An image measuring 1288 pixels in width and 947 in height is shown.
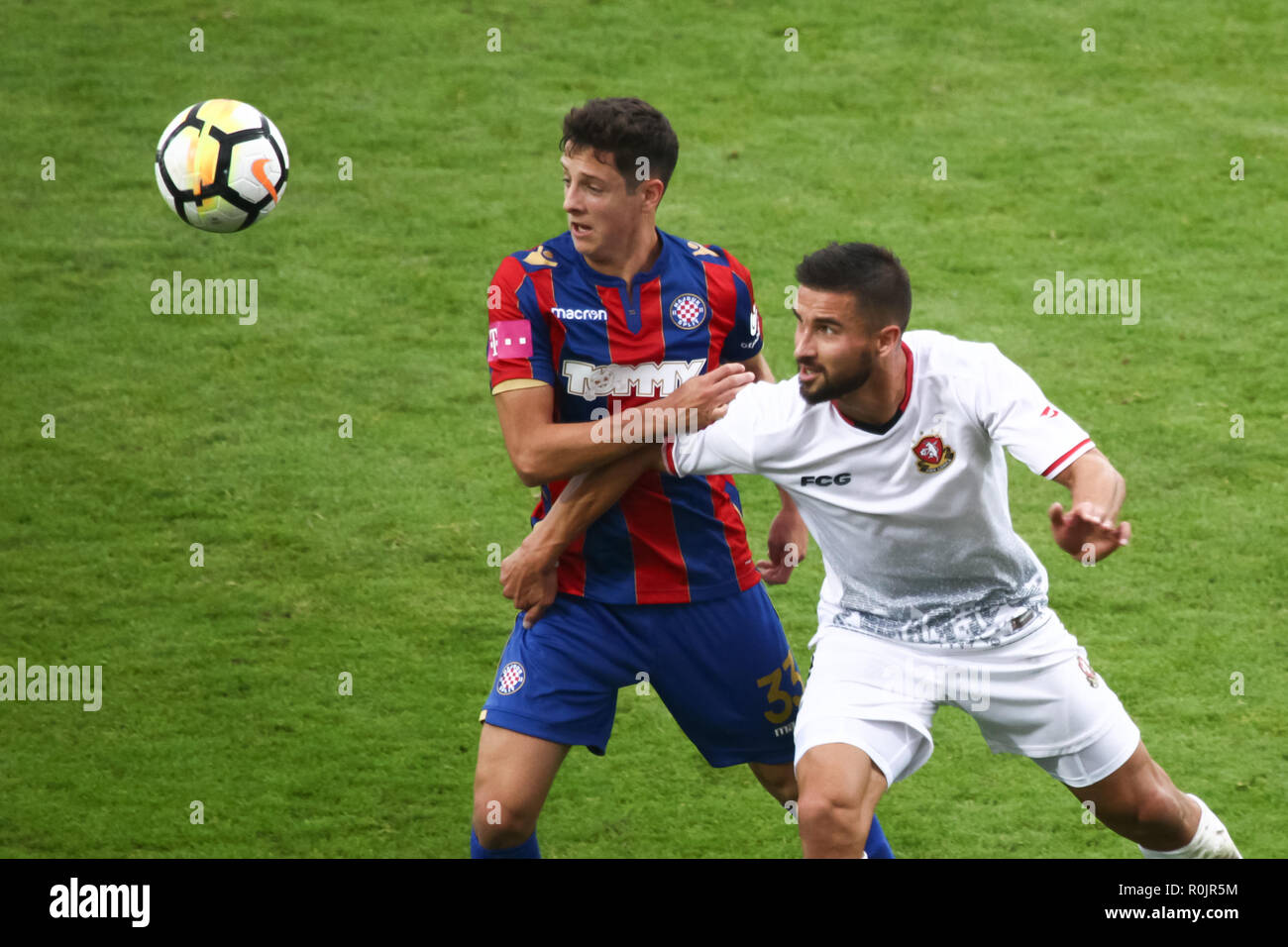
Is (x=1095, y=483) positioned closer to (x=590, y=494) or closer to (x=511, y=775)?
(x=590, y=494)

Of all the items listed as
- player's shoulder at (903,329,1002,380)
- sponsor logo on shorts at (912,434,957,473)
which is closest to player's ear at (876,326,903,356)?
player's shoulder at (903,329,1002,380)

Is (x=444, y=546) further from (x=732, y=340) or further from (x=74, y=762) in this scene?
(x=732, y=340)

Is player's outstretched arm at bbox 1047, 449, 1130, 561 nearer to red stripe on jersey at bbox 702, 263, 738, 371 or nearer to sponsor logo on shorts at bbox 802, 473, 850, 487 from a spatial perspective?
sponsor logo on shorts at bbox 802, 473, 850, 487

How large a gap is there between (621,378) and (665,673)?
2.96 ft

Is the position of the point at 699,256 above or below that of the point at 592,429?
above

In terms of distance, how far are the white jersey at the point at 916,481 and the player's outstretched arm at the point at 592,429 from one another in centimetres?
8

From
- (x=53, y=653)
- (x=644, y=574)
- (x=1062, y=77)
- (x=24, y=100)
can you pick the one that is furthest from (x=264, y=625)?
(x=1062, y=77)

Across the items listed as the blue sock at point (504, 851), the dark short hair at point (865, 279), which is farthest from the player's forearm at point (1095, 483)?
the blue sock at point (504, 851)

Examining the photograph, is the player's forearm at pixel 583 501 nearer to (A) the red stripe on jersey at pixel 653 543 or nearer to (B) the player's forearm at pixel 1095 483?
(A) the red stripe on jersey at pixel 653 543

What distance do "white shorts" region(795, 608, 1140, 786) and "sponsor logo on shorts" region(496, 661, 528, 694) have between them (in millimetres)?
826

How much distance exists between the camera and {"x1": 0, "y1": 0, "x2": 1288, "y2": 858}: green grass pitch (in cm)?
608

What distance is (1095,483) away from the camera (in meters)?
4.08

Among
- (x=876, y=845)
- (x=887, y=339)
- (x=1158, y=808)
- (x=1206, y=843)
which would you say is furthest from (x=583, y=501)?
(x=1206, y=843)

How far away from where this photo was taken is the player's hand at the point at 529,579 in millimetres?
4805
